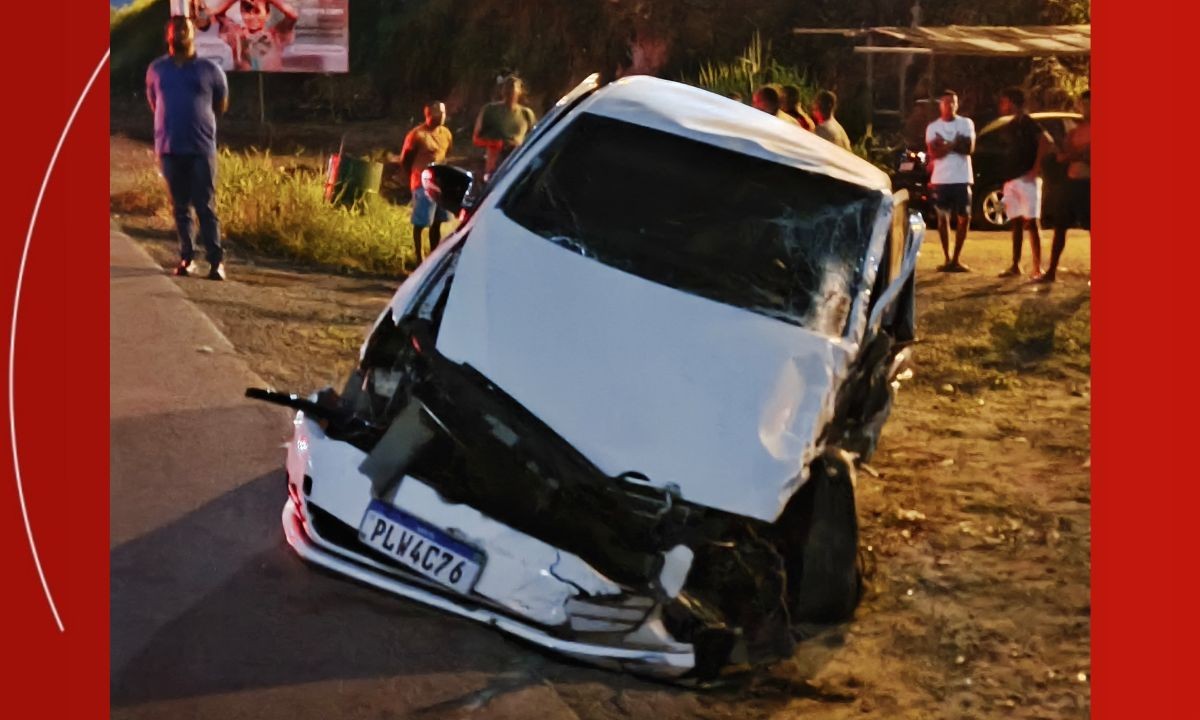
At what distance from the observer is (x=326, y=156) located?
19.9 ft

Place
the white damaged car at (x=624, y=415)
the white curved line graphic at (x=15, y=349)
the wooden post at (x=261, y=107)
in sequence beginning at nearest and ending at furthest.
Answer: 1. the white damaged car at (x=624, y=415)
2. the white curved line graphic at (x=15, y=349)
3. the wooden post at (x=261, y=107)

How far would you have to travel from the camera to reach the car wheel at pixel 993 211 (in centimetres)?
458

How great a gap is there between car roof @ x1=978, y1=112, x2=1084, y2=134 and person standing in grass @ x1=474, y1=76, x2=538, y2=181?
1.86 metres

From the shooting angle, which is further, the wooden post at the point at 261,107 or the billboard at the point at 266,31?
the wooden post at the point at 261,107

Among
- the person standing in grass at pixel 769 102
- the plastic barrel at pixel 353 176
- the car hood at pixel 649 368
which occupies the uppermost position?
the person standing in grass at pixel 769 102

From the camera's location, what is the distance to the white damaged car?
11.0ft

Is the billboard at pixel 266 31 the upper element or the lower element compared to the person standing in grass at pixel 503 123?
upper

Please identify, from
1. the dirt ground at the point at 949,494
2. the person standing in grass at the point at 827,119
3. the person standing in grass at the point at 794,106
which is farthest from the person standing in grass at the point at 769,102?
the dirt ground at the point at 949,494

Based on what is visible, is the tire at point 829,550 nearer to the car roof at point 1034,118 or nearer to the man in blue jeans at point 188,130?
the car roof at point 1034,118

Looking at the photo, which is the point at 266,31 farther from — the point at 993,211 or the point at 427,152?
the point at 993,211

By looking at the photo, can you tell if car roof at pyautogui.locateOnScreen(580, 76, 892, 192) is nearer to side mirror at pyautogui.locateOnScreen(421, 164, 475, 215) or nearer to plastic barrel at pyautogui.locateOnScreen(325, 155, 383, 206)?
side mirror at pyautogui.locateOnScreen(421, 164, 475, 215)

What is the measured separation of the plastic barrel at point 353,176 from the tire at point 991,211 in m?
2.89

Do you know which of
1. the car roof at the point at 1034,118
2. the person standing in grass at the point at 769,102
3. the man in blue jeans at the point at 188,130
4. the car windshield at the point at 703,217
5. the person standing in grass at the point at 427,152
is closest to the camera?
the car windshield at the point at 703,217

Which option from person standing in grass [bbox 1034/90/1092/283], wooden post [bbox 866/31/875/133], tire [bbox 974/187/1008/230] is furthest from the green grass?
person standing in grass [bbox 1034/90/1092/283]
